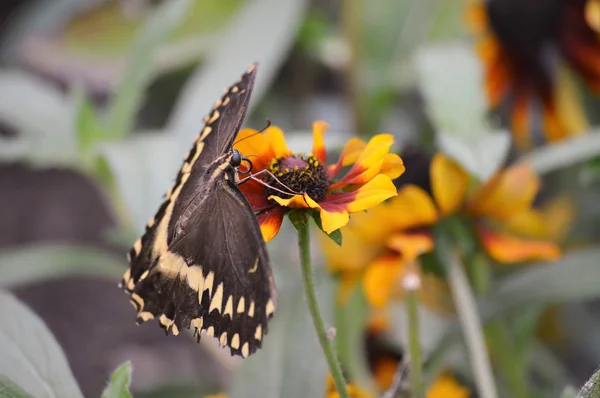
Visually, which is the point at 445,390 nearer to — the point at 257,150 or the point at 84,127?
the point at 257,150

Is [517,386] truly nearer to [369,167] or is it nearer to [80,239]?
[369,167]

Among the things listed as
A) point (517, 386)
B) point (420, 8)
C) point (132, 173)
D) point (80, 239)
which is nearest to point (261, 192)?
point (132, 173)

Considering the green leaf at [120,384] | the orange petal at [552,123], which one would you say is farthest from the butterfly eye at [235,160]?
the orange petal at [552,123]

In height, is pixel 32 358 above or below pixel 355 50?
below

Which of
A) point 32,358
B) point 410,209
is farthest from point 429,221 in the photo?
point 32,358

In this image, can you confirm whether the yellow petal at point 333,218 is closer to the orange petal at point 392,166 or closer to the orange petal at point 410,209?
the orange petal at point 392,166

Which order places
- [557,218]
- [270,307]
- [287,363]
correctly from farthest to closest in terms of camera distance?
[557,218], [287,363], [270,307]
